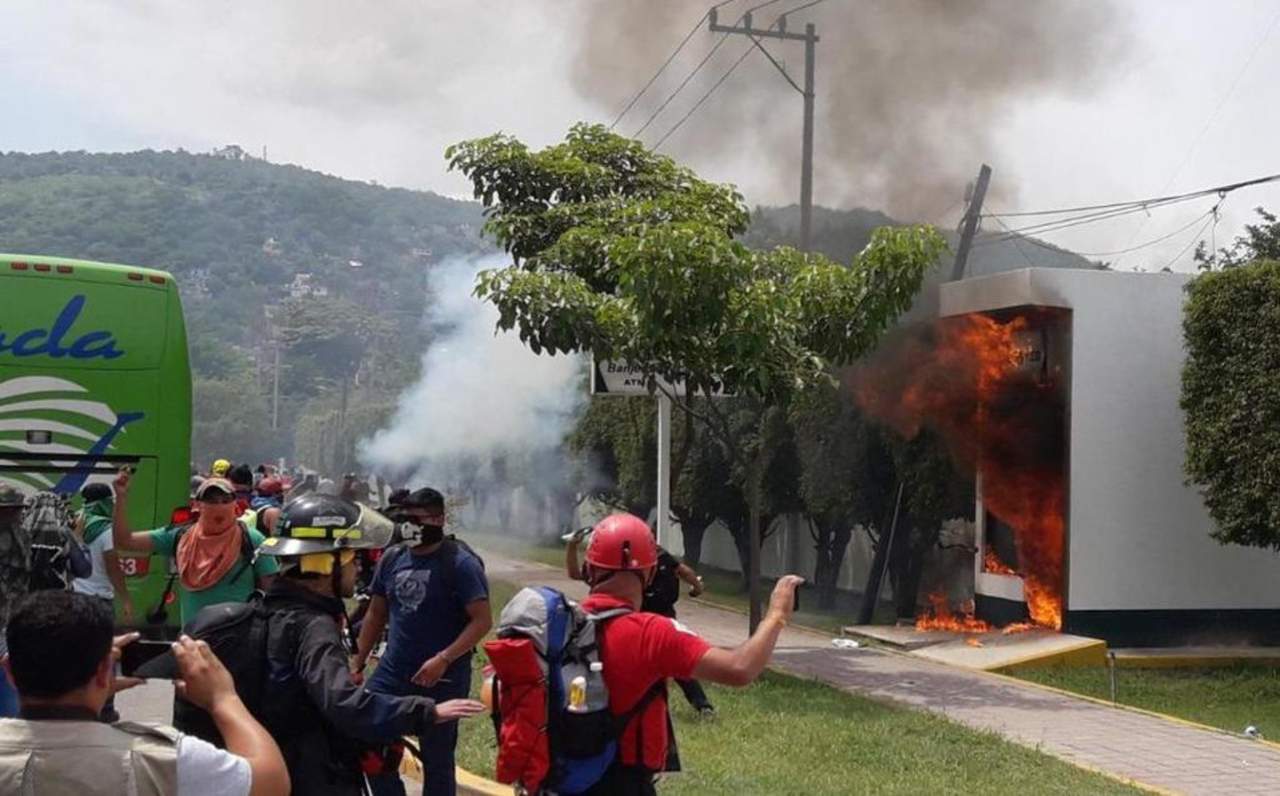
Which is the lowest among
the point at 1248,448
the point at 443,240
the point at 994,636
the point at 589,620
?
the point at 994,636

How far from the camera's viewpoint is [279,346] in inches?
2522

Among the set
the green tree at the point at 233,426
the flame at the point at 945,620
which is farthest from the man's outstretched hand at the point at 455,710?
the green tree at the point at 233,426

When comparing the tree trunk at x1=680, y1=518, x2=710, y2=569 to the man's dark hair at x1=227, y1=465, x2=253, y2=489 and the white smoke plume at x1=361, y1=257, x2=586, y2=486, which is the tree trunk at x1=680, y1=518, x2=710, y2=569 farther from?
the man's dark hair at x1=227, y1=465, x2=253, y2=489

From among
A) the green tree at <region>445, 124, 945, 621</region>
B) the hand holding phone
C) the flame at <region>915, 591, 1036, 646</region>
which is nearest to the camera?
the hand holding phone

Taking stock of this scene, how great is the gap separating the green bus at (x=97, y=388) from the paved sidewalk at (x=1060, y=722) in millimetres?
5233

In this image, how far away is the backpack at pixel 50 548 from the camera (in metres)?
6.17

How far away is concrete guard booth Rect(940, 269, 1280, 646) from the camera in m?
14.2

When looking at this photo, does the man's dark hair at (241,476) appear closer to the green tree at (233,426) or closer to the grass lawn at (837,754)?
the grass lawn at (837,754)

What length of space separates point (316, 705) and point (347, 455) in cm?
4351

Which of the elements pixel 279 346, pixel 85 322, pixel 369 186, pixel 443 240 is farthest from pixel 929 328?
pixel 369 186

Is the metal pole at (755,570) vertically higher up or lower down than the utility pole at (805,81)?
lower down

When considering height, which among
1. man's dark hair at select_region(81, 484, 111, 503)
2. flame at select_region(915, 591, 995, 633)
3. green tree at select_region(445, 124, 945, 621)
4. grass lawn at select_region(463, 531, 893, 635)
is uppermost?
green tree at select_region(445, 124, 945, 621)

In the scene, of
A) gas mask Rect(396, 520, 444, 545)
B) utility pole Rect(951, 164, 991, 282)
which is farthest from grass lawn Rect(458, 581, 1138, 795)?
utility pole Rect(951, 164, 991, 282)

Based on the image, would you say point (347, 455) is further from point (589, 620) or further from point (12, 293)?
point (589, 620)
